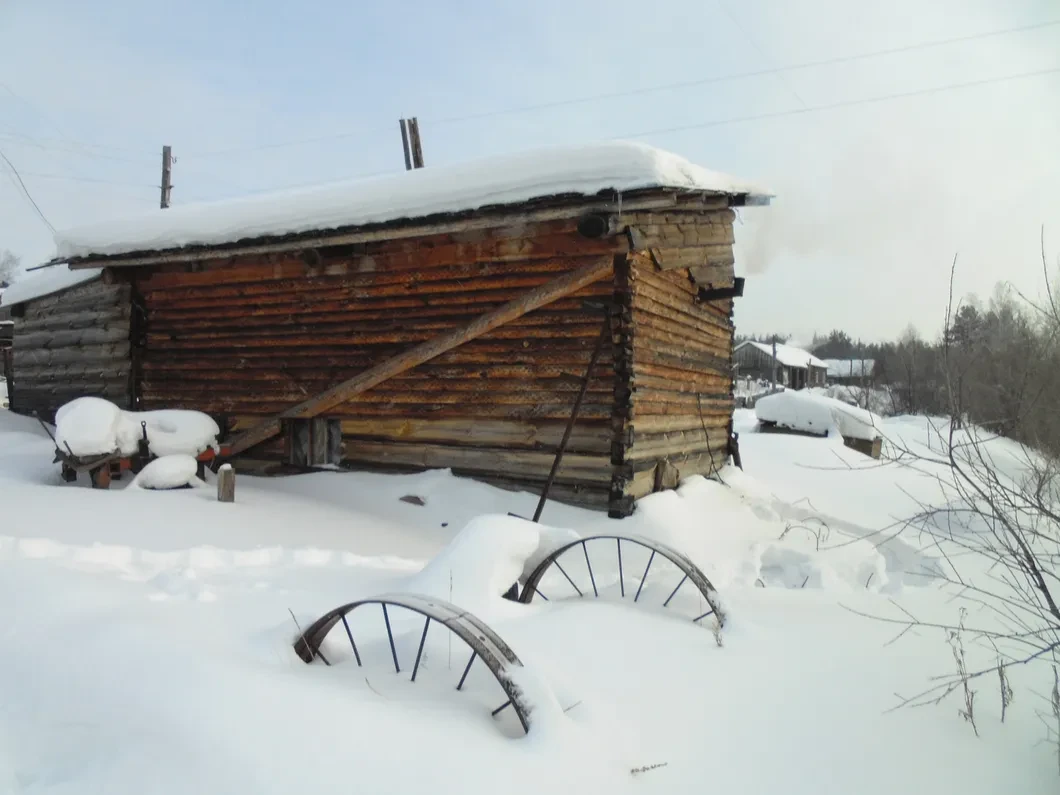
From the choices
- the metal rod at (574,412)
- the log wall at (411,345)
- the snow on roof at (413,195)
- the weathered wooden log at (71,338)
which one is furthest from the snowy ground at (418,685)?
the weathered wooden log at (71,338)

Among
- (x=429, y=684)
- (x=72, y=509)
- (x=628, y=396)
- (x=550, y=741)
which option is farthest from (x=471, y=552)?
(x=72, y=509)

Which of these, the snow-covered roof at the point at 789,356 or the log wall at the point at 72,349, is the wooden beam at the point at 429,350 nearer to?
the log wall at the point at 72,349

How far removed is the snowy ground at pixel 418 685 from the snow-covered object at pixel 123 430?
1.19 m

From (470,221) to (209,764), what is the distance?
20.0 ft

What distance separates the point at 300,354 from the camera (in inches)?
366

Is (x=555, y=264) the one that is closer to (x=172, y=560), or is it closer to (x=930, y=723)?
(x=172, y=560)

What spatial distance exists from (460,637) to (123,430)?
21.5ft

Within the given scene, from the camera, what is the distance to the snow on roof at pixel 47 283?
1164 cm

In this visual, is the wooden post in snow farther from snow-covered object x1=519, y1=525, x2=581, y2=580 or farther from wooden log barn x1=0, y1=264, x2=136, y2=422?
wooden log barn x1=0, y1=264, x2=136, y2=422

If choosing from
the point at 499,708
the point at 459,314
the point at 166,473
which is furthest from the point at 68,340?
the point at 499,708

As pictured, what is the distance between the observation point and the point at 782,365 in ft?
157

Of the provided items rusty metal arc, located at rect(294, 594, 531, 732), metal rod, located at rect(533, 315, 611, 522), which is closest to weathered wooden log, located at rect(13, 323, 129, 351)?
metal rod, located at rect(533, 315, 611, 522)

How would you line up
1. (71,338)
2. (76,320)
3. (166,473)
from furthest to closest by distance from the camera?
(71,338), (76,320), (166,473)

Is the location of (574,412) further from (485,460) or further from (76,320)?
(76,320)
